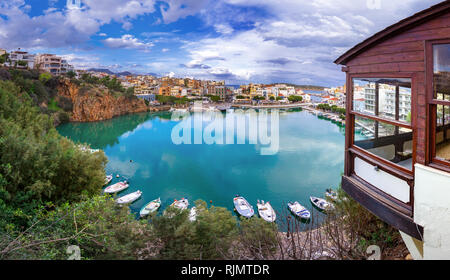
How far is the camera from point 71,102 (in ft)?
115

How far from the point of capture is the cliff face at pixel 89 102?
3397 centimetres

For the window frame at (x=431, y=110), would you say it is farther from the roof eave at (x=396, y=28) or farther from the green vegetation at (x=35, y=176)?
the green vegetation at (x=35, y=176)

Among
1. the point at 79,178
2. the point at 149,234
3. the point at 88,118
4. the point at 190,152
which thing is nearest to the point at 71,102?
the point at 88,118

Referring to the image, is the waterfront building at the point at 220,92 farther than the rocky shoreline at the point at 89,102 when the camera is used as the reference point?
Yes

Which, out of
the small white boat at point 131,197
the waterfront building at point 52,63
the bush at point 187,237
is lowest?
the small white boat at point 131,197

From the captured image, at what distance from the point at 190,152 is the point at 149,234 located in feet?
52.2

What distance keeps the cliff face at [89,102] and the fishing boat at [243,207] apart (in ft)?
97.9

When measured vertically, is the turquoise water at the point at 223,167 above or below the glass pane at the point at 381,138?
below

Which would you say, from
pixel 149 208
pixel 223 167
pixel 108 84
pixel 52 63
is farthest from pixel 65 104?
pixel 149 208

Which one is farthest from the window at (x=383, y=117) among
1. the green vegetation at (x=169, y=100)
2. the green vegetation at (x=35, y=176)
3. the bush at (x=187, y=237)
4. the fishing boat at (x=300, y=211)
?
the green vegetation at (x=169, y=100)

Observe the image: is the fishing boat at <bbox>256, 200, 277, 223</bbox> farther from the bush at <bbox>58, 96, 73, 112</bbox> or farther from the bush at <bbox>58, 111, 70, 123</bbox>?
the bush at <bbox>58, 96, 73, 112</bbox>

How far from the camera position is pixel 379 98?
8.53 feet

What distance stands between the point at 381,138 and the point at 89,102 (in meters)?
37.1

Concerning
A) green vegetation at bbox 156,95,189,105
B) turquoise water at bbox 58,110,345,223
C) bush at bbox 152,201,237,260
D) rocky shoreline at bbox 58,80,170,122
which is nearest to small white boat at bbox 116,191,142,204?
turquoise water at bbox 58,110,345,223
